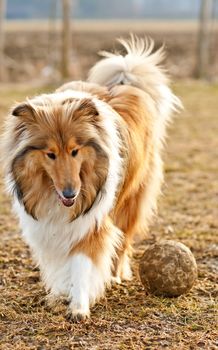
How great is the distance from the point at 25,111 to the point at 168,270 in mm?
1419

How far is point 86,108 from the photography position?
406 centimetres

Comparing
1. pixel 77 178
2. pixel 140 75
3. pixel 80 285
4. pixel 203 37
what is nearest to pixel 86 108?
pixel 77 178

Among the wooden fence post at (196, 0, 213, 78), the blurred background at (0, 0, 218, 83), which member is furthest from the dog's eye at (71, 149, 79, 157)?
the wooden fence post at (196, 0, 213, 78)

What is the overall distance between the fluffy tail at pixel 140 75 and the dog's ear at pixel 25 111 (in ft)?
4.32

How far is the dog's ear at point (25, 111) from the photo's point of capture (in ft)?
13.2

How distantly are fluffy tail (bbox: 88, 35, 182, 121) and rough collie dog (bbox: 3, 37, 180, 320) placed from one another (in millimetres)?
349

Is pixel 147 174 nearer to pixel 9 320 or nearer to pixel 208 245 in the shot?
pixel 208 245

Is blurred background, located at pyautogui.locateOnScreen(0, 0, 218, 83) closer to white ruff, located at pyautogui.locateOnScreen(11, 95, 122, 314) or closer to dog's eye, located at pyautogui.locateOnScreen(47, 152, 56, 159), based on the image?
white ruff, located at pyautogui.locateOnScreen(11, 95, 122, 314)

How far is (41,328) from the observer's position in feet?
13.4

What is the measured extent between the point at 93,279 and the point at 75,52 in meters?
20.6

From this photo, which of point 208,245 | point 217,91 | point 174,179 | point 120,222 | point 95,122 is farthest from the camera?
point 217,91

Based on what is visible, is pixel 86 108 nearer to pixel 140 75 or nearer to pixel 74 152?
pixel 74 152

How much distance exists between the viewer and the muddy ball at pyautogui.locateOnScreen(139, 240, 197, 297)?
4473mm

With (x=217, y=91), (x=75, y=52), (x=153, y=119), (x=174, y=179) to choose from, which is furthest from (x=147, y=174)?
(x=75, y=52)
